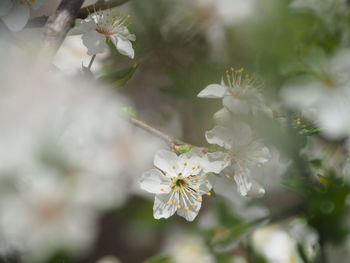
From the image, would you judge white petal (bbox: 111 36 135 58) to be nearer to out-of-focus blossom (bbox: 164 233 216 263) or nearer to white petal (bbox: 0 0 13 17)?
white petal (bbox: 0 0 13 17)

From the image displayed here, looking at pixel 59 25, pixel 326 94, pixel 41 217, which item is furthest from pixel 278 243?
pixel 59 25

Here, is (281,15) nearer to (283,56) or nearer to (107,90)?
(283,56)

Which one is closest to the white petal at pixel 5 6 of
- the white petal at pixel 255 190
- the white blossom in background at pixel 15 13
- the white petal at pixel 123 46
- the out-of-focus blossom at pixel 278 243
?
the white blossom in background at pixel 15 13

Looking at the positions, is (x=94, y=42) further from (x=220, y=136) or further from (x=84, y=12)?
(x=220, y=136)

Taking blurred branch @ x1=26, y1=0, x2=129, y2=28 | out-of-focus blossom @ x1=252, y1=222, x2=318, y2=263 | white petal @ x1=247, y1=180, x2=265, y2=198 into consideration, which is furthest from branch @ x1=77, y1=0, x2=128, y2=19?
out-of-focus blossom @ x1=252, y1=222, x2=318, y2=263

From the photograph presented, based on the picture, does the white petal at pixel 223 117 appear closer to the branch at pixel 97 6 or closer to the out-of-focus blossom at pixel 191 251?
the branch at pixel 97 6

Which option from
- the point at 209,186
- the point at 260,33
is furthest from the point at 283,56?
the point at 209,186
